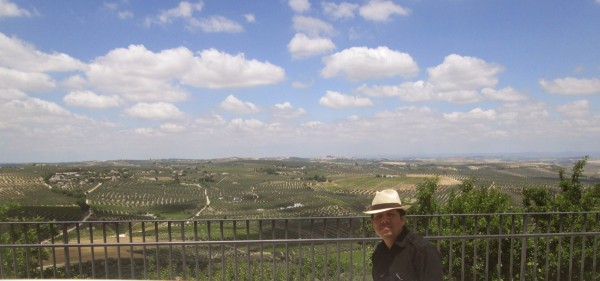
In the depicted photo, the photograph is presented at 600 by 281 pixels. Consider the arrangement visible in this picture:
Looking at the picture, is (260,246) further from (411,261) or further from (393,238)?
(411,261)

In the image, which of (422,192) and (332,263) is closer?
(332,263)

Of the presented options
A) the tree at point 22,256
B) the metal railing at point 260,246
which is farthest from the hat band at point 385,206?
the tree at point 22,256

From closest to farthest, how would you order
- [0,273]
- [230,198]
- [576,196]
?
[0,273] < [576,196] < [230,198]

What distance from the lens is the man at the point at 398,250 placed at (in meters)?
2.72

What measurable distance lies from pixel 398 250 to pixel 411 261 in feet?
0.41

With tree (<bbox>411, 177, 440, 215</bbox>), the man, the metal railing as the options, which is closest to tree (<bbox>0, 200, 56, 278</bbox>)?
the metal railing

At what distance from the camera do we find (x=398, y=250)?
9.43ft

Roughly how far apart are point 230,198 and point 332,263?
72403 millimetres

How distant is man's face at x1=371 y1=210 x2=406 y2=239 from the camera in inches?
115

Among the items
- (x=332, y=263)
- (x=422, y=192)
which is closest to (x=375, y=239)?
(x=332, y=263)

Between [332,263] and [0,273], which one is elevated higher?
[0,273]

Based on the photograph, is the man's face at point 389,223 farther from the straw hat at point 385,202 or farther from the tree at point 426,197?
the tree at point 426,197

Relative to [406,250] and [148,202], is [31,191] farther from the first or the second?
[406,250]

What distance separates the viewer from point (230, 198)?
83.1 meters
